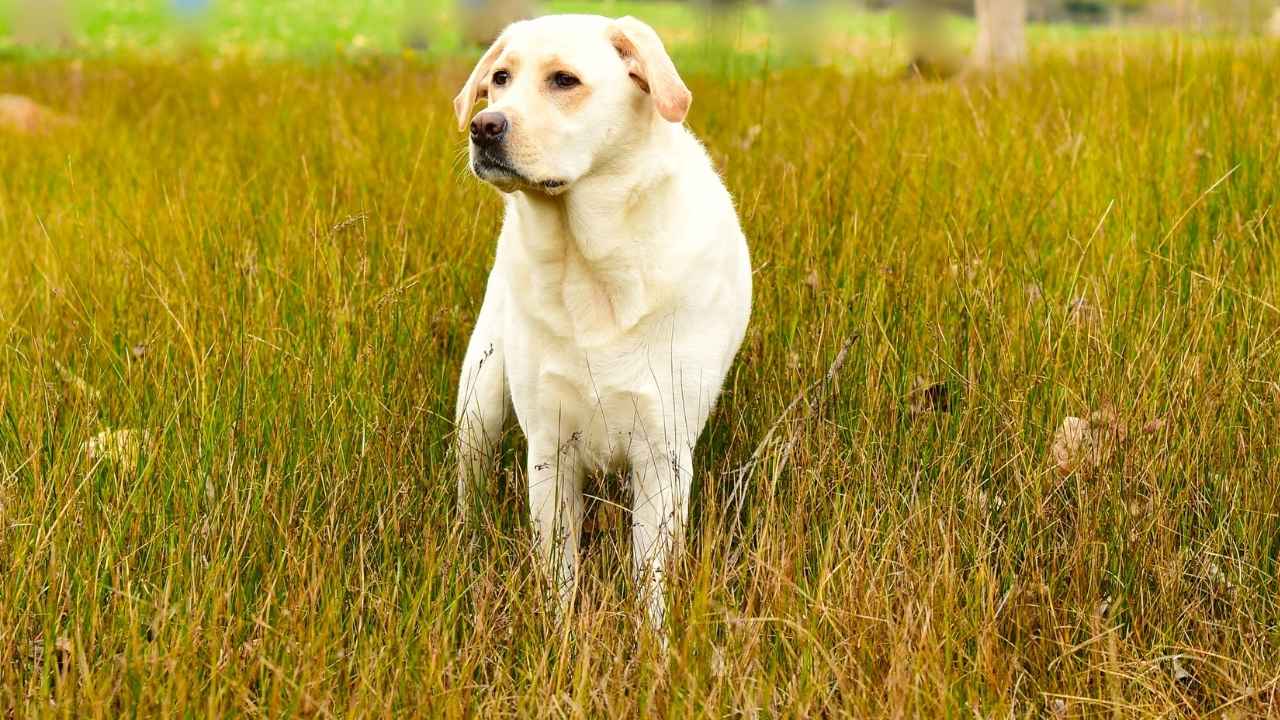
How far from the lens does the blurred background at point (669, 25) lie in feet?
18.0

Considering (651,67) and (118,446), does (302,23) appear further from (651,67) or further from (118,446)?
(651,67)

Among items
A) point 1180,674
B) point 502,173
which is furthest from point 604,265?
point 1180,674

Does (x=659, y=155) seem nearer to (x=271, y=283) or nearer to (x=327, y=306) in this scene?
(x=327, y=306)

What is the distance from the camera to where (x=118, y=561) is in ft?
8.77

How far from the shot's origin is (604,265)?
9.44 feet

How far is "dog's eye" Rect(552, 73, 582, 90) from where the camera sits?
9.06ft

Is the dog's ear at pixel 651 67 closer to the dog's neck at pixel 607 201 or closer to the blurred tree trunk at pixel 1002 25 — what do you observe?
the dog's neck at pixel 607 201

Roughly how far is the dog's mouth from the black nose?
0.02 meters

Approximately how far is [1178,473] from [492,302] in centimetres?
164

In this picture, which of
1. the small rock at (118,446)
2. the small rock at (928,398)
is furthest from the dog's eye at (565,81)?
the small rock at (118,446)

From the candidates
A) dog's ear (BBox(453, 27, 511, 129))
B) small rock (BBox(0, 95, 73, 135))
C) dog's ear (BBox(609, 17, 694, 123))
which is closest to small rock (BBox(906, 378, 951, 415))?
dog's ear (BBox(609, 17, 694, 123))

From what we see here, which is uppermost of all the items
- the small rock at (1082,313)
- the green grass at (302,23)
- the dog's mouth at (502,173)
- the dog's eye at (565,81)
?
the dog's eye at (565,81)

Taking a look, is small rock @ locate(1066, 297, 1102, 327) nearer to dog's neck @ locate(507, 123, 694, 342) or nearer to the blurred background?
dog's neck @ locate(507, 123, 694, 342)

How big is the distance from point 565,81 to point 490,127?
0.69 feet
